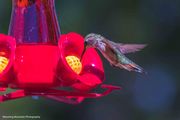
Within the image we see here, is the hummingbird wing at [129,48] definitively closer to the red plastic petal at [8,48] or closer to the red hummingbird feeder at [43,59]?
the red hummingbird feeder at [43,59]

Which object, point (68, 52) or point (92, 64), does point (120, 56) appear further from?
point (68, 52)

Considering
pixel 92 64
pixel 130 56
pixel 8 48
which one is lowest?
pixel 130 56

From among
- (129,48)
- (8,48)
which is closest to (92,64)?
(129,48)

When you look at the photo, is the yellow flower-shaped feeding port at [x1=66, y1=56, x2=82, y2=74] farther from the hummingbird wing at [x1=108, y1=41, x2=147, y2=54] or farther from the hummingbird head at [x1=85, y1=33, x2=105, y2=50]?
the hummingbird wing at [x1=108, y1=41, x2=147, y2=54]

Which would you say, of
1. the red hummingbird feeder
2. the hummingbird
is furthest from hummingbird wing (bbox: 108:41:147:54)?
the red hummingbird feeder

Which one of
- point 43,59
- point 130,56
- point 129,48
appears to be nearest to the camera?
point 43,59

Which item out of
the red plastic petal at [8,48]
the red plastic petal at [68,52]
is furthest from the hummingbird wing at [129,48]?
the red plastic petal at [8,48]
